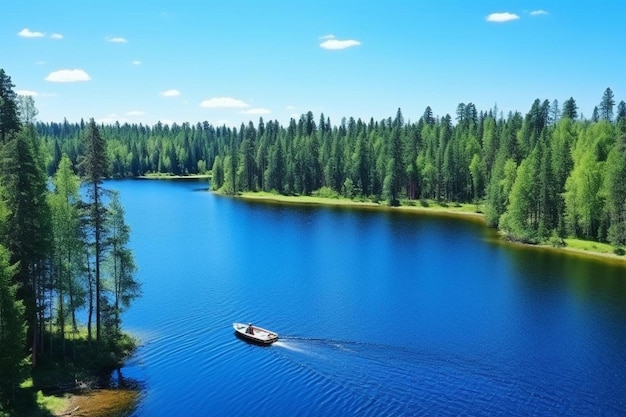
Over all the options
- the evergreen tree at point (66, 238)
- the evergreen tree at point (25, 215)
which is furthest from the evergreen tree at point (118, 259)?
the evergreen tree at point (25, 215)

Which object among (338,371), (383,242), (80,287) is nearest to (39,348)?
(80,287)

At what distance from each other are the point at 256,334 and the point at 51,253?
2065 cm

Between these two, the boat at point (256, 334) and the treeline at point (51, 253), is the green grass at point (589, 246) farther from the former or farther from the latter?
the treeline at point (51, 253)

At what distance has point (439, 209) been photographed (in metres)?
159

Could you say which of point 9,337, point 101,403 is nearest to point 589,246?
point 101,403

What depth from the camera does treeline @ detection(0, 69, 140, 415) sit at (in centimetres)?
3696

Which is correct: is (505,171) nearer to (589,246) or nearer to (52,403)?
(589,246)

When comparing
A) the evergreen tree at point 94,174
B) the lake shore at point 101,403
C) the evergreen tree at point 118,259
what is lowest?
the lake shore at point 101,403

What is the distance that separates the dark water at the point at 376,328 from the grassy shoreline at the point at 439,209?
21.4ft

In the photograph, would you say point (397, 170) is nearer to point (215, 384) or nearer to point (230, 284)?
point (230, 284)

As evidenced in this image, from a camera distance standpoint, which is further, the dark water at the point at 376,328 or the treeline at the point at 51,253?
the dark water at the point at 376,328

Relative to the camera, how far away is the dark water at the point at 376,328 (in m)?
42.5

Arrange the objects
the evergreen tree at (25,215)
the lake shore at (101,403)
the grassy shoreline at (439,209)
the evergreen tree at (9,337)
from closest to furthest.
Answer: the evergreen tree at (9,337) < the lake shore at (101,403) < the evergreen tree at (25,215) < the grassy shoreline at (439,209)

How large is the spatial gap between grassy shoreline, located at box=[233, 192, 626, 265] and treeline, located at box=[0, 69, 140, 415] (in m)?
82.7
